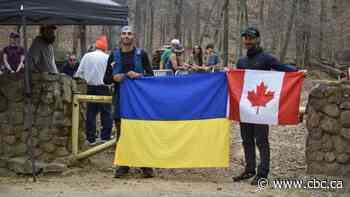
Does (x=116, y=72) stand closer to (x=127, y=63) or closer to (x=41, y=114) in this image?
(x=127, y=63)

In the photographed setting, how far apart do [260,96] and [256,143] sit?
2.01ft

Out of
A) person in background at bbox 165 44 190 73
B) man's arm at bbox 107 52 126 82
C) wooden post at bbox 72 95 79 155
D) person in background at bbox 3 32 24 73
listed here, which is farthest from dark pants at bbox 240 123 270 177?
person in background at bbox 3 32 24 73

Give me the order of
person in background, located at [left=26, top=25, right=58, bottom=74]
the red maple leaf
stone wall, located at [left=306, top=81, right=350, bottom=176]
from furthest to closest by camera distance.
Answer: person in background, located at [left=26, top=25, right=58, bottom=74], stone wall, located at [left=306, top=81, right=350, bottom=176], the red maple leaf

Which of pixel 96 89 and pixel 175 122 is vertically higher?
pixel 96 89

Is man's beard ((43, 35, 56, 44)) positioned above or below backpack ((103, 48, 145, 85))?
above

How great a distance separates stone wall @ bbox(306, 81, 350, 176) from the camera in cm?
785

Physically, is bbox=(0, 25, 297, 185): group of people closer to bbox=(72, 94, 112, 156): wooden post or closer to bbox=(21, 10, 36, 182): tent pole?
bbox=(72, 94, 112, 156): wooden post

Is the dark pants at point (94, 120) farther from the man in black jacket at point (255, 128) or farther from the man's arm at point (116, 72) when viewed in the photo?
the man in black jacket at point (255, 128)

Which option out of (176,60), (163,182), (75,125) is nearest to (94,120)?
(75,125)

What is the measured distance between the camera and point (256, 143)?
25.3ft

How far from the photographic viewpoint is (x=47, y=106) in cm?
873

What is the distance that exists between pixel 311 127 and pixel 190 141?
5.52 ft

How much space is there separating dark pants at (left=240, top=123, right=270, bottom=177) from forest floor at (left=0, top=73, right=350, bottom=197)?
276mm

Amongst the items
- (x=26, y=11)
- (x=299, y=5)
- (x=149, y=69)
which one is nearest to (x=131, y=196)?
(x=149, y=69)
